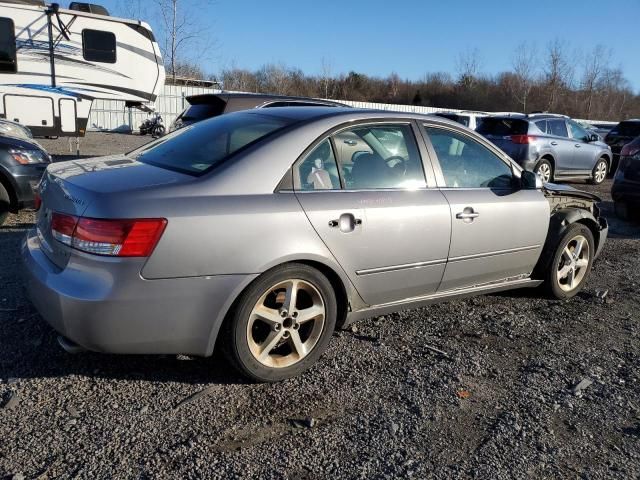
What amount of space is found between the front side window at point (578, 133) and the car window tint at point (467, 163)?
33.1 feet

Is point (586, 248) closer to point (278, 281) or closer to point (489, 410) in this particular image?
point (489, 410)

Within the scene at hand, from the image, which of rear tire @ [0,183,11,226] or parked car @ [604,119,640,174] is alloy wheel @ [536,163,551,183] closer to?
parked car @ [604,119,640,174]

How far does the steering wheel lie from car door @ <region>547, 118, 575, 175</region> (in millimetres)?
9789

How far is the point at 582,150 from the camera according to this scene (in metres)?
13.2

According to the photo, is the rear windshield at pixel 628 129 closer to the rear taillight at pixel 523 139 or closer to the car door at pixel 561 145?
the car door at pixel 561 145

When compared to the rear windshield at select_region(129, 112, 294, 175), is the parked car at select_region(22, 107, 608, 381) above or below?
below

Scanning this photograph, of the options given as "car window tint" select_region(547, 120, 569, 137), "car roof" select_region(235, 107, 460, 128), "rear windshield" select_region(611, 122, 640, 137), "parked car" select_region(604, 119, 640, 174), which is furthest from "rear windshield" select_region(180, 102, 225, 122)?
"rear windshield" select_region(611, 122, 640, 137)

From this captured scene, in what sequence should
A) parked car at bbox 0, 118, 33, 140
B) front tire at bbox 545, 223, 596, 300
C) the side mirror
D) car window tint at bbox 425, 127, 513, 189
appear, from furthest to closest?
parked car at bbox 0, 118, 33, 140, front tire at bbox 545, 223, 596, 300, the side mirror, car window tint at bbox 425, 127, 513, 189

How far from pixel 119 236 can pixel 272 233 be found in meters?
0.77

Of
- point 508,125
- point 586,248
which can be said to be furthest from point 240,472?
point 508,125

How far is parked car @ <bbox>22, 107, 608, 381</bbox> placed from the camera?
2.68 metres

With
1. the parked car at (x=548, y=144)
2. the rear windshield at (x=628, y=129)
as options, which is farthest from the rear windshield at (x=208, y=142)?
the rear windshield at (x=628, y=129)

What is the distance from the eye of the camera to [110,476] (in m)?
2.28

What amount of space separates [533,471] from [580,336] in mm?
1908
